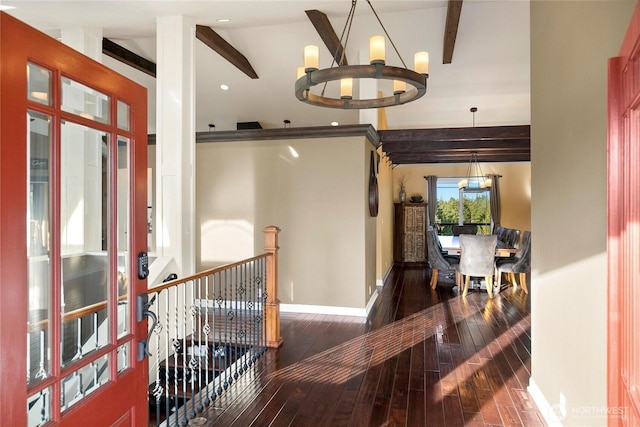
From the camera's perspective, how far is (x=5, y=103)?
3.22 ft

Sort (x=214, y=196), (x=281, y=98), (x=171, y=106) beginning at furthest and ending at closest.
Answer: (x=281, y=98)
(x=214, y=196)
(x=171, y=106)

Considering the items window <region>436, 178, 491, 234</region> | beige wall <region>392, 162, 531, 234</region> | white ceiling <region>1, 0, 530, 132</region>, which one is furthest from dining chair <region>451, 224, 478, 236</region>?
white ceiling <region>1, 0, 530, 132</region>

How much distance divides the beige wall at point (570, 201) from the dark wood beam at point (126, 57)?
205 inches

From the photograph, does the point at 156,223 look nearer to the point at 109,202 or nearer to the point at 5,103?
the point at 109,202

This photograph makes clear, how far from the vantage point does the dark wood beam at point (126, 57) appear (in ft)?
17.2

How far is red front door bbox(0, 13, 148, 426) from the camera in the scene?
1010 mm

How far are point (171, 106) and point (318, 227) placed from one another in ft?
7.56

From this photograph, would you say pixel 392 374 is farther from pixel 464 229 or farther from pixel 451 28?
pixel 464 229

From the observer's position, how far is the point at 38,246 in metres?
1.11

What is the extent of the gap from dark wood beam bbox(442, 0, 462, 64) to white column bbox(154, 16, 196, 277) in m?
2.73

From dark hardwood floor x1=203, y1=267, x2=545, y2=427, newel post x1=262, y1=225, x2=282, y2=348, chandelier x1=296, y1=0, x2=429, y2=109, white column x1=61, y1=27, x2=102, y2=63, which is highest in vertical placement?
white column x1=61, y1=27, x2=102, y2=63

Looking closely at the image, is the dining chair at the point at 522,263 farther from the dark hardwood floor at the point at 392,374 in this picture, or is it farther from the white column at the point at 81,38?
the white column at the point at 81,38

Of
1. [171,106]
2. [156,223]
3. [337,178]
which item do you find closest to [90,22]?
[171,106]

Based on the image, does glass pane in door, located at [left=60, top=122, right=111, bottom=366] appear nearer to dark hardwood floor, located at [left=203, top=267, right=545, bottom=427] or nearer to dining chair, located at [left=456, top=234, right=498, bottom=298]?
dark hardwood floor, located at [left=203, top=267, right=545, bottom=427]
